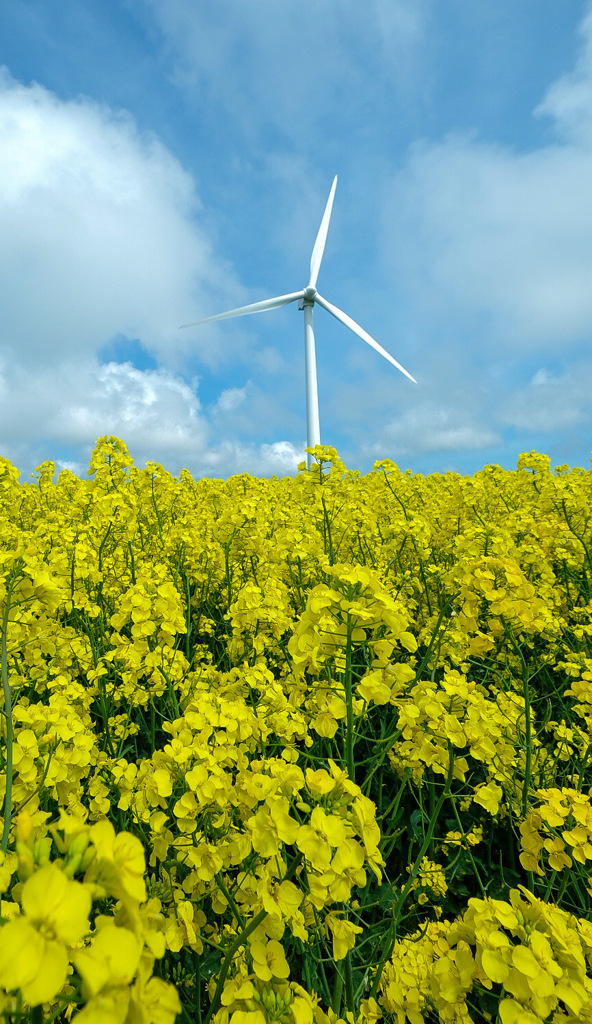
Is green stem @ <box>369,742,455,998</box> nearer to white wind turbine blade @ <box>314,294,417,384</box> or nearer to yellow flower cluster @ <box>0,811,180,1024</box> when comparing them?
yellow flower cluster @ <box>0,811,180,1024</box>

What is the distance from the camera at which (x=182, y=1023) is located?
170cm

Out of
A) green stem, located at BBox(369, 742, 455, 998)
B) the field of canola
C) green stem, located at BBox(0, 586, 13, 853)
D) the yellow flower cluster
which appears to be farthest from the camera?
green stem, located at BBox(369, 742, 455, 998)

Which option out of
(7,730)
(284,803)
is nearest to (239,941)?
(284,803)

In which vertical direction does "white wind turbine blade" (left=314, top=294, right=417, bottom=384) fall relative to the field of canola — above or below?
above

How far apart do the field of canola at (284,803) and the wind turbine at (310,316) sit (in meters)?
11.6

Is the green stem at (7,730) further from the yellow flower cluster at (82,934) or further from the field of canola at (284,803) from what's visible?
the yellow flower cluster at (82,934)

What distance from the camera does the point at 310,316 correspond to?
17.2 metres

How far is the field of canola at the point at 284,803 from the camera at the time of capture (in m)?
0.82

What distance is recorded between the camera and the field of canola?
2.69 feet

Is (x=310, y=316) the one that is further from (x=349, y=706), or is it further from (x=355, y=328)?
(x=349, y=706)

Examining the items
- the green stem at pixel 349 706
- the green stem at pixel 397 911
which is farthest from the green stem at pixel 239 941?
the green stem at pixel 397 911

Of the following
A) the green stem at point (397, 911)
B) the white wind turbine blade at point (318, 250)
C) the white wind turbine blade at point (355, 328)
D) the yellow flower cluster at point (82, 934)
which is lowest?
the green stem at point (397, 911)

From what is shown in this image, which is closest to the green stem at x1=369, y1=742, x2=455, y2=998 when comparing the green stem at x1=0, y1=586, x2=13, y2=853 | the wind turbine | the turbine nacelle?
the green stem at x1=0, y1=586, x2=13, y2=853

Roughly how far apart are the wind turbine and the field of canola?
11.6 metres
